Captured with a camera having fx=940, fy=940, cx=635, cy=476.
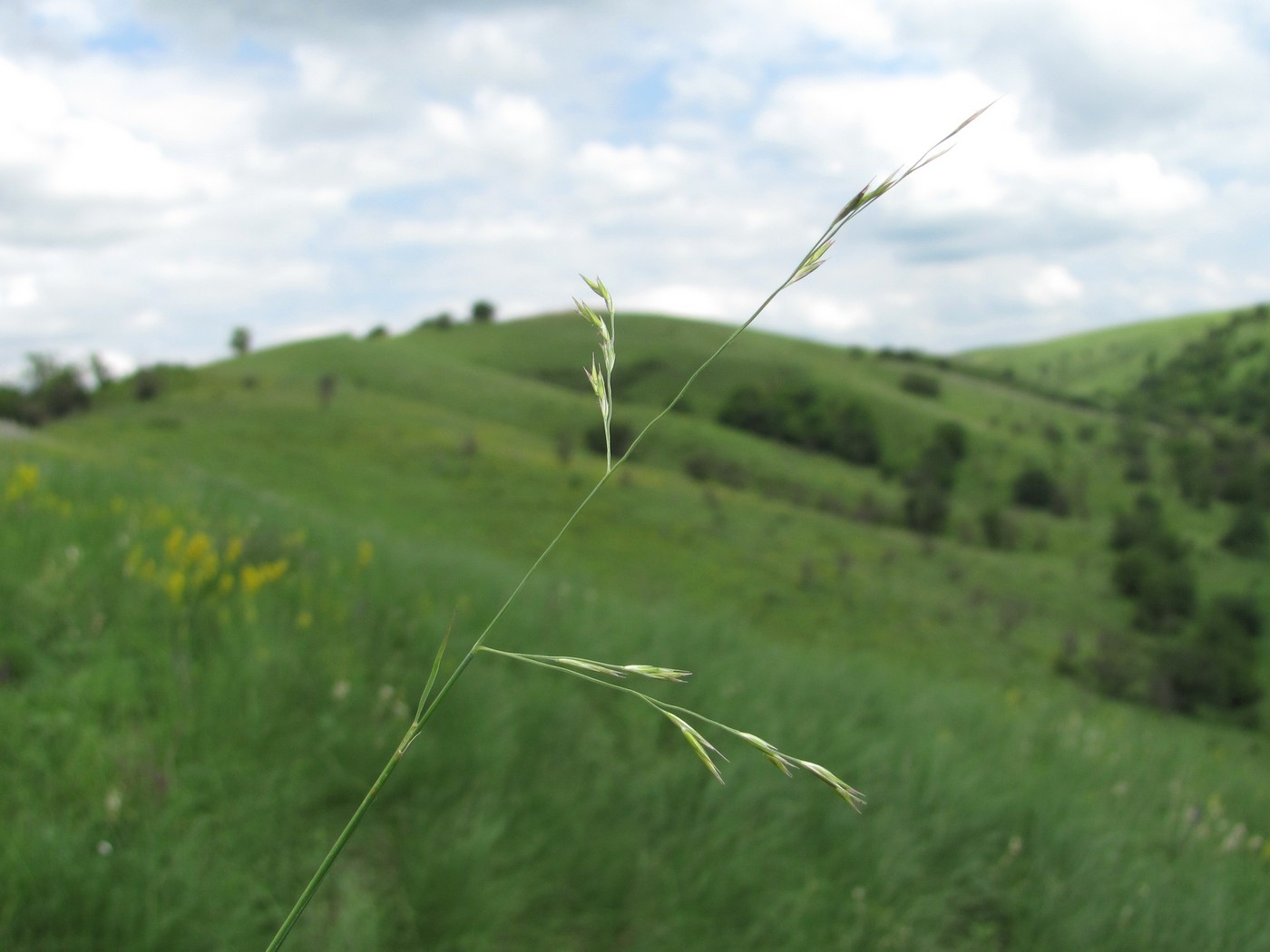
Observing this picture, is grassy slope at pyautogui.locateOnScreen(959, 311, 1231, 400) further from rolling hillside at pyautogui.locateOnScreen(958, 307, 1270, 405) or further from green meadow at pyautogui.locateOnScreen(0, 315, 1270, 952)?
green meadow at pyautogui.locateOnScreen(0, 315, 1270, 952)

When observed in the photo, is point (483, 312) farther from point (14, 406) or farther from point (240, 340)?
point (14, 406)

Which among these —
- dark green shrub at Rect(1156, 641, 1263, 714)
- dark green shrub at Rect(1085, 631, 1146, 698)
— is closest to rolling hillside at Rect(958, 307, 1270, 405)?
dark green shrub at Rect(1156, 641, 1263, 714)

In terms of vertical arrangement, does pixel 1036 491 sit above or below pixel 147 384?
below

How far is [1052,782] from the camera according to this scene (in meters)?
4.70

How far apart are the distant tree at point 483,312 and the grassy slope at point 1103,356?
68360 millimetres

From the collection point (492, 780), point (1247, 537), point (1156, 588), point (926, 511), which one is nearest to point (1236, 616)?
point (1156, 588)

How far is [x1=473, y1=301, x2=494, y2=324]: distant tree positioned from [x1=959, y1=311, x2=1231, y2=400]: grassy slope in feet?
224

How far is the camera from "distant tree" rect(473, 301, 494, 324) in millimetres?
115838

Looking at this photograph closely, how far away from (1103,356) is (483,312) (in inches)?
3818

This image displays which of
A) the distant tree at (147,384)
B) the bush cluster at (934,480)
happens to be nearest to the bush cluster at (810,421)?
the bush cluster at (934,480)

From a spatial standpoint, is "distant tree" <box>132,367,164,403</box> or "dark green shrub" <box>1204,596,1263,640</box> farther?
"distant tree" <box>132,367,164,403</box>

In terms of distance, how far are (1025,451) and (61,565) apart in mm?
91926

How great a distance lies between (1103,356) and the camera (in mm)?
147250

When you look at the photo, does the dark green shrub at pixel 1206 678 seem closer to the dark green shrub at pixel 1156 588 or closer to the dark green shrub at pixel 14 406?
the dark green shrub at pixel 1156 588
